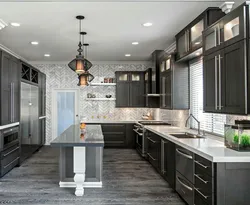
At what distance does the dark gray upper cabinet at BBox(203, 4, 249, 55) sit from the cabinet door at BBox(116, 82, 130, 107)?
17.4 feet

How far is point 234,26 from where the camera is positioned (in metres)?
2.96

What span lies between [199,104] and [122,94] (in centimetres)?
405

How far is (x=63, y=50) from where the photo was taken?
7102mm

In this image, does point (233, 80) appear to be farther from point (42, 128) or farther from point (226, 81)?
point (42, 128)

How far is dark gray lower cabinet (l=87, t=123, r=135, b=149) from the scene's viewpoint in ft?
27.6

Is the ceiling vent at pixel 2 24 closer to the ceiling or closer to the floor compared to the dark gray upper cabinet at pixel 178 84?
closer to the ceiling

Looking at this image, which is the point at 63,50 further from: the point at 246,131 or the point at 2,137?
the point at 246,131

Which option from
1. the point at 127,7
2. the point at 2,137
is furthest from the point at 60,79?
the point at 127,7

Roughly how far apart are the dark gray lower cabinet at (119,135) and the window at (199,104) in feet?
10.6

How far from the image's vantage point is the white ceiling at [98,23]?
12.8 feet

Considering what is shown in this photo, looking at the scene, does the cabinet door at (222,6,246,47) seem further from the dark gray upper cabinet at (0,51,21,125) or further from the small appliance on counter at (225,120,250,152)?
the dark gray upper cabinet at (0,51,21,125)

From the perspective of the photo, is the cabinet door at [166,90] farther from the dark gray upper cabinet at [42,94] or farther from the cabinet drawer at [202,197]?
the dark gray upper cabinet at [42,94]

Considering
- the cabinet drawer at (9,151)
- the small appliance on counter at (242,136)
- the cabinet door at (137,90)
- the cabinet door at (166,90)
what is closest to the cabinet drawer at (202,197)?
the small appliance on counter at (242,136)

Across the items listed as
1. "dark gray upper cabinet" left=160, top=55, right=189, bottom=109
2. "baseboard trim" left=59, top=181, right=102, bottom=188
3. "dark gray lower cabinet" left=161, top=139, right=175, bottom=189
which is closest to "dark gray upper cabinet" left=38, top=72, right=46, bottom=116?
"baseboard trim" left=59, top=181, right=102, bottom=188
